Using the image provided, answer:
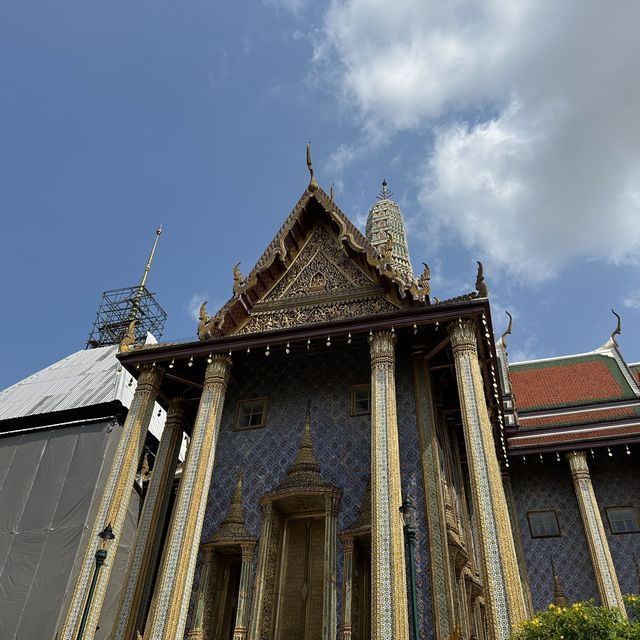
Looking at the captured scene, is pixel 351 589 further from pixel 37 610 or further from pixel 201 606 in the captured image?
pixel 37 610

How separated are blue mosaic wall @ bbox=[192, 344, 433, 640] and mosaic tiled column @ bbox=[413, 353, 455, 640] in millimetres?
168

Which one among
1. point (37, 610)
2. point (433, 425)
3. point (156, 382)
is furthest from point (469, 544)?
point (37, 610)

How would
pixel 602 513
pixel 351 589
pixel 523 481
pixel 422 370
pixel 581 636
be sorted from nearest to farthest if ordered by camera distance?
pixel 581 636 < pixel 351 589 < pixel 422 370 < pixel 602 513 < pixel 523 481

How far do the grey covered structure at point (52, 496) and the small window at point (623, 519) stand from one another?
12.2 meters

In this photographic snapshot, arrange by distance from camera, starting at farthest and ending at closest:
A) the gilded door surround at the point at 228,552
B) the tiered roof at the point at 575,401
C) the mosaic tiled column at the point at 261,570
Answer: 1. the tiered roof at the point at 575,401
2. the gilded door surround at the point at 228,552
3. the mosaic tiled column at the point at 261,570

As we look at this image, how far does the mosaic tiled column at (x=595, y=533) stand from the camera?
576 inches

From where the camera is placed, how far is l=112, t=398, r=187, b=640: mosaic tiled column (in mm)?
11523

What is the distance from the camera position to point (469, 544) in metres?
13.0

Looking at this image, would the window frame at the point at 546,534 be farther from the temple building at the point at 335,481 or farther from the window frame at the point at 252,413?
the window frame at the point at 252,413

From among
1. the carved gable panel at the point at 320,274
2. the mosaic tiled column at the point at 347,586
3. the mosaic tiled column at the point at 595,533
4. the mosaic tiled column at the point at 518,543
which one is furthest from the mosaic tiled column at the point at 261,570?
the mosaic tiled column at the point at 595,533

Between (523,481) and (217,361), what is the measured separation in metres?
9.70

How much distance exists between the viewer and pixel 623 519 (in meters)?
16.1

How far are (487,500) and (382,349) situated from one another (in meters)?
3.48

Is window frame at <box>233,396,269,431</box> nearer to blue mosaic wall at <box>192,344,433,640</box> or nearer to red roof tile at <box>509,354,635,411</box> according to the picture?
blue mosaic wall at <box>192,344,433,640</box>
